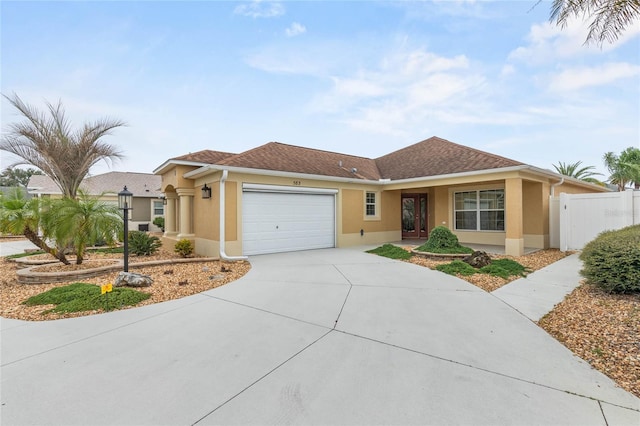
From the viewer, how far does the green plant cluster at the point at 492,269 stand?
7092mm

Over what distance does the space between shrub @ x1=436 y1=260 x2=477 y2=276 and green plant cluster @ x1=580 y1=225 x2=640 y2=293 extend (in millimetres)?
2205

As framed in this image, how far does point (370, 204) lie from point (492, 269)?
6.91 meters

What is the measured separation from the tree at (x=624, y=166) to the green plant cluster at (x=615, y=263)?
978 inches

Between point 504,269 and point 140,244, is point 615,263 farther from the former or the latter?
point 140,244

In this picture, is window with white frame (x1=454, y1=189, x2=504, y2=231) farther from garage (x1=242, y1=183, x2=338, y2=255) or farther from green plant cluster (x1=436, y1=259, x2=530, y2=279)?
garage (x1=242, y1=183, x2=338, y2=255)

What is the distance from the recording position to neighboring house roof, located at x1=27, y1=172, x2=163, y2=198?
854 inches

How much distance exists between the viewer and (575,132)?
1419 centimetres

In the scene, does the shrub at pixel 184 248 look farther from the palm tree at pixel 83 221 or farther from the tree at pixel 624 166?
the tree at pixel 624 166

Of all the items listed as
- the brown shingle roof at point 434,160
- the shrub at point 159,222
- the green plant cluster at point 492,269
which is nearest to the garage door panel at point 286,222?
the brown shingle roof at point 434,160

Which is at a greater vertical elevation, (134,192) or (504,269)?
(134,192)

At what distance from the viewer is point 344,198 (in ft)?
41.0

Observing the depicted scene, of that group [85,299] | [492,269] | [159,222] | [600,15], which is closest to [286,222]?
[85,299]

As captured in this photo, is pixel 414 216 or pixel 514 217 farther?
pixel 414 216

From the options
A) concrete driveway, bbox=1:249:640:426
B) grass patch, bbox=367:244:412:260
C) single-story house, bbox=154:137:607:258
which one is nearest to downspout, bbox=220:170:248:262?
single-story house, bbox=154:137:607:258
